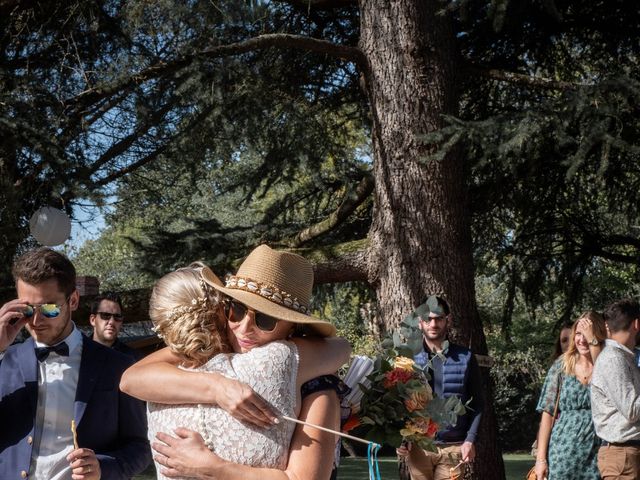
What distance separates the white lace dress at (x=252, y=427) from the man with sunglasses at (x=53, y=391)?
3.10 ft

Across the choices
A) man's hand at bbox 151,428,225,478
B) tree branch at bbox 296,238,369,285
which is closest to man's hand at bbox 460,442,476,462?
tree branch at bbox 296,238,369,285

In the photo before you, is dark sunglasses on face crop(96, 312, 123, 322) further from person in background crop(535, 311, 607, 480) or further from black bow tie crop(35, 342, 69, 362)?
black bow tie crop(35, 342, 69, 362)

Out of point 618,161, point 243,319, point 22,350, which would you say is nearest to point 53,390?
point 22,350

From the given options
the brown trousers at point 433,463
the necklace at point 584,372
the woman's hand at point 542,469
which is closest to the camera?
the necklace at point 584,372

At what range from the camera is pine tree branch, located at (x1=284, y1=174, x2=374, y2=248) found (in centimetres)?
1151

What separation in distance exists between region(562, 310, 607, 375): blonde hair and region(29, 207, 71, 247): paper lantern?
4.87m

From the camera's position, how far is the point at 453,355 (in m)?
7.45

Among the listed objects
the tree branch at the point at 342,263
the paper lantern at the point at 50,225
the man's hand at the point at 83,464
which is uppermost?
the paper lantern at the point at 50,225

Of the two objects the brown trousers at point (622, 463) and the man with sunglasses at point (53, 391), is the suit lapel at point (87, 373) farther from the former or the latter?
the brown trousers at point (622, 463)

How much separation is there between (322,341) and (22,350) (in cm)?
138

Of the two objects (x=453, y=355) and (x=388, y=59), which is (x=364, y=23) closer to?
(x=388, y=59)

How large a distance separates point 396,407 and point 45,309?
140cm

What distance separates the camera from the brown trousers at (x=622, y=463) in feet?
21.2

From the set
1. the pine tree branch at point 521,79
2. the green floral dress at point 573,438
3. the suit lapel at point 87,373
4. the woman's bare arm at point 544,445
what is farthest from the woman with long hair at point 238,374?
the pine tree branch at point 521,79
